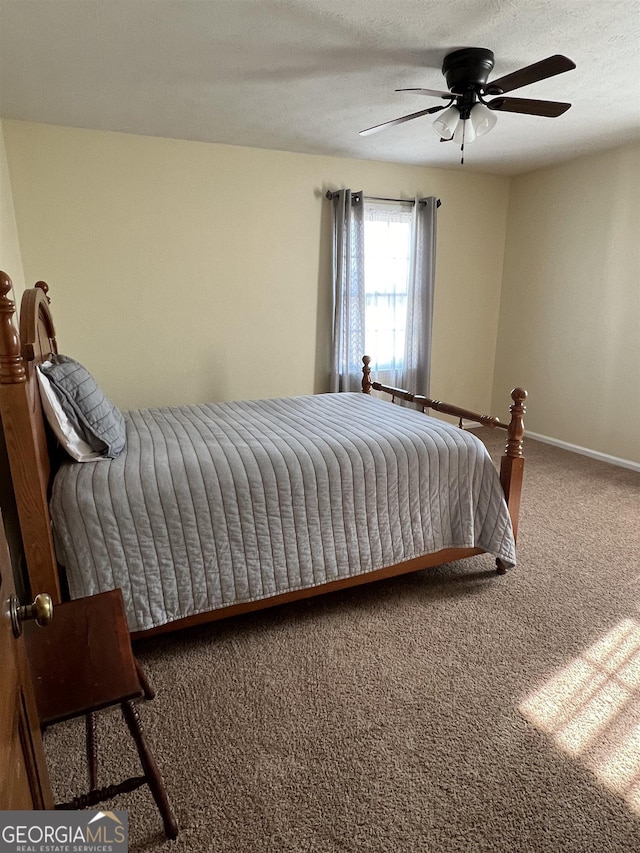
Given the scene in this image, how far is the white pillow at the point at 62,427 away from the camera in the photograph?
194 centimetres

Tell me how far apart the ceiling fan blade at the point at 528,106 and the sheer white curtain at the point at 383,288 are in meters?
1.99

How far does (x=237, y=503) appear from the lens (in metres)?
2.00

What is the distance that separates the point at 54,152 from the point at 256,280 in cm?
156

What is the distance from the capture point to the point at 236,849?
130cm

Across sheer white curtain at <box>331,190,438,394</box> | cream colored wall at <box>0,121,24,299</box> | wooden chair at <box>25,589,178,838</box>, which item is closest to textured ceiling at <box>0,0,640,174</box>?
cream colored wall at <box>0,121,24,299</box>

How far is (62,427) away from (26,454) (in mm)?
386

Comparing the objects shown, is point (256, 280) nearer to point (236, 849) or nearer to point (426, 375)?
point (426, 375)

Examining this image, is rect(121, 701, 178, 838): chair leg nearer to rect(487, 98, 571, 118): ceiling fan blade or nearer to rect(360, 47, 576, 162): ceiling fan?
rect(360, 47, 576, 162): ceiling fan

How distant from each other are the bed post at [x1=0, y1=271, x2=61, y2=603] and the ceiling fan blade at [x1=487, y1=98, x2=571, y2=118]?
208 centimetres

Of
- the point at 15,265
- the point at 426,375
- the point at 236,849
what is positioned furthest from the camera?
the point at 426,375

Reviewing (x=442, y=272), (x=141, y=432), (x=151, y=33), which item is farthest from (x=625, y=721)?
(x=442, y=272)

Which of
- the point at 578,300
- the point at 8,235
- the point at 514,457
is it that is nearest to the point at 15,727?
the point at 514,457

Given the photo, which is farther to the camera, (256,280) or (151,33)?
(256,280)

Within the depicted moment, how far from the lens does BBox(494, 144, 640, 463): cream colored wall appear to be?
4078mm
